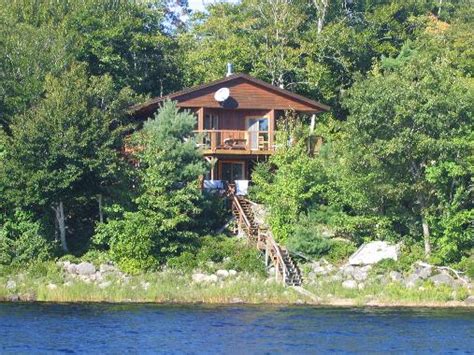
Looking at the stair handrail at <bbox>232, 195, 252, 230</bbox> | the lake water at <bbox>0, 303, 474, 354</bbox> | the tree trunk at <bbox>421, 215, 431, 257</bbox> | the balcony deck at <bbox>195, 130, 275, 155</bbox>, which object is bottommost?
the lake water at <bbox>0, 303, 474, 354</bbox>

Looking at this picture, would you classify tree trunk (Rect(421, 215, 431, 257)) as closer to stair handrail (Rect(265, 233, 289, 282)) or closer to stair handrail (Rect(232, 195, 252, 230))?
stair handrail (Rect(265, 233, 289, 282))

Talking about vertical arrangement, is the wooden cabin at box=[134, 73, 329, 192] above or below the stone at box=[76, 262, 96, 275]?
above

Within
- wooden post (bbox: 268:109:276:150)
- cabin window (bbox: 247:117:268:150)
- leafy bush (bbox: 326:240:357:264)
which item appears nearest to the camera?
leafy bush (bbox: 326:240:357:264)

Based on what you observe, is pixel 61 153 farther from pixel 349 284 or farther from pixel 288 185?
pixel 349 284

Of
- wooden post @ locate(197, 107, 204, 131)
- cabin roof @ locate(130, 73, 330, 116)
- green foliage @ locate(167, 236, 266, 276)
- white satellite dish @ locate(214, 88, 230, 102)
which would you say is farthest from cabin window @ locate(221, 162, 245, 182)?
green foliage @ locate(167, 236, 266, 276)

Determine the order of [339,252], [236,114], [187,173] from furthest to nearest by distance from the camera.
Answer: [236,114], [187,173], [339,252]

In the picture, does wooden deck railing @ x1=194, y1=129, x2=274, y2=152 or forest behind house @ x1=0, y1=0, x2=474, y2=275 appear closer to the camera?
forest behind house @ x1=0, y1=0, x2=474, y2=275

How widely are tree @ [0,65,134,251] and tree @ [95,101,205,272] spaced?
1731 mm

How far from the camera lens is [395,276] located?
4462 cm

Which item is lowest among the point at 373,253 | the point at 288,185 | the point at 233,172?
the point at 373,253

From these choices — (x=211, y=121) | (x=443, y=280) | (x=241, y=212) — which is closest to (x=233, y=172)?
(x=211, y=121)

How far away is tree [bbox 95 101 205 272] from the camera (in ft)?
151

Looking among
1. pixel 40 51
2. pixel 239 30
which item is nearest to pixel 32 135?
pixel 40 51

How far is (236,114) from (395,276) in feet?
57.6
